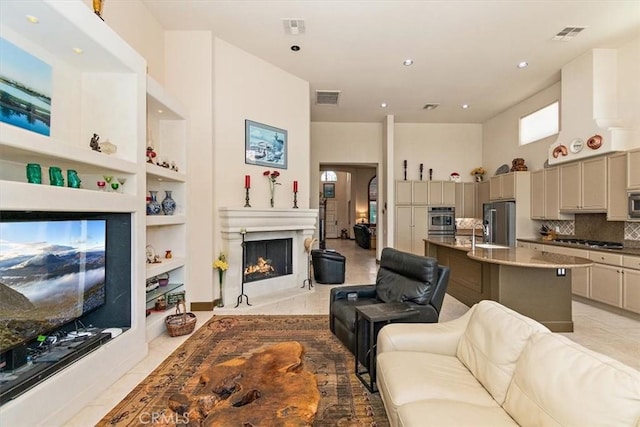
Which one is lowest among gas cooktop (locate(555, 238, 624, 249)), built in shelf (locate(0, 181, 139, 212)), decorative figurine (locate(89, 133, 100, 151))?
gas cooktop (locate(555, 238, 624, 249))

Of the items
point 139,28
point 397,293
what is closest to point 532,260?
point 397,293

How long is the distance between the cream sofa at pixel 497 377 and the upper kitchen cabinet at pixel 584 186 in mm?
3963

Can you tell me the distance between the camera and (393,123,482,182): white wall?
26.5 ft

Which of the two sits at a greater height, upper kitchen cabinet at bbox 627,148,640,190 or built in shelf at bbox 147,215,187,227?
upper kitchen cabinet at bbox 627,148,640,190

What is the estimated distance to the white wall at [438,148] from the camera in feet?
26.5

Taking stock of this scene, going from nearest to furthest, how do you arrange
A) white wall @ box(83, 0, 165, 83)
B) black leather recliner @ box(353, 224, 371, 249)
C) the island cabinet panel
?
white wall @ box(83, 0, 165, 83)
the island cabinet panel
black leather recliner @ box(353, 224, 371, 249)

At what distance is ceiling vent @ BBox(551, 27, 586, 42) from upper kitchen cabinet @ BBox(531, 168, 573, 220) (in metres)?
2.09

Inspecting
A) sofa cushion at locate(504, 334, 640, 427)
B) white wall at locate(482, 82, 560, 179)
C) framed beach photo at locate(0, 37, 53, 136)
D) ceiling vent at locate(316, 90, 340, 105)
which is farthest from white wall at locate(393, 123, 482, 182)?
framed beach photo at locate(0, 37, 53, 136)

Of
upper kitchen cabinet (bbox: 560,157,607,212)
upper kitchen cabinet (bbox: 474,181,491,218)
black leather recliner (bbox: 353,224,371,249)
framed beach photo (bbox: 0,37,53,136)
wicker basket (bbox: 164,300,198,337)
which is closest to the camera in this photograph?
framed beach photo (bbox: 0,37,53,136)

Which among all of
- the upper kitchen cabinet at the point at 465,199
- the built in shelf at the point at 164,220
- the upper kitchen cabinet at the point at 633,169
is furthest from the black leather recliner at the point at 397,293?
the upper kitchen cabinet at the point at 465,199

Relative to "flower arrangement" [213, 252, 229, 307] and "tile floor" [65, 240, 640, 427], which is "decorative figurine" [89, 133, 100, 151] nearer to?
"tile floor" [65, 240, 640, 427]

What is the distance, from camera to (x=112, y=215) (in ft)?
8.56

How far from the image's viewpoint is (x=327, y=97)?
6324 millimetres

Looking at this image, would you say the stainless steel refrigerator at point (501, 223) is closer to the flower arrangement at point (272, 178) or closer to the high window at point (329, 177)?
the flower arrangement at point (272, 178)
